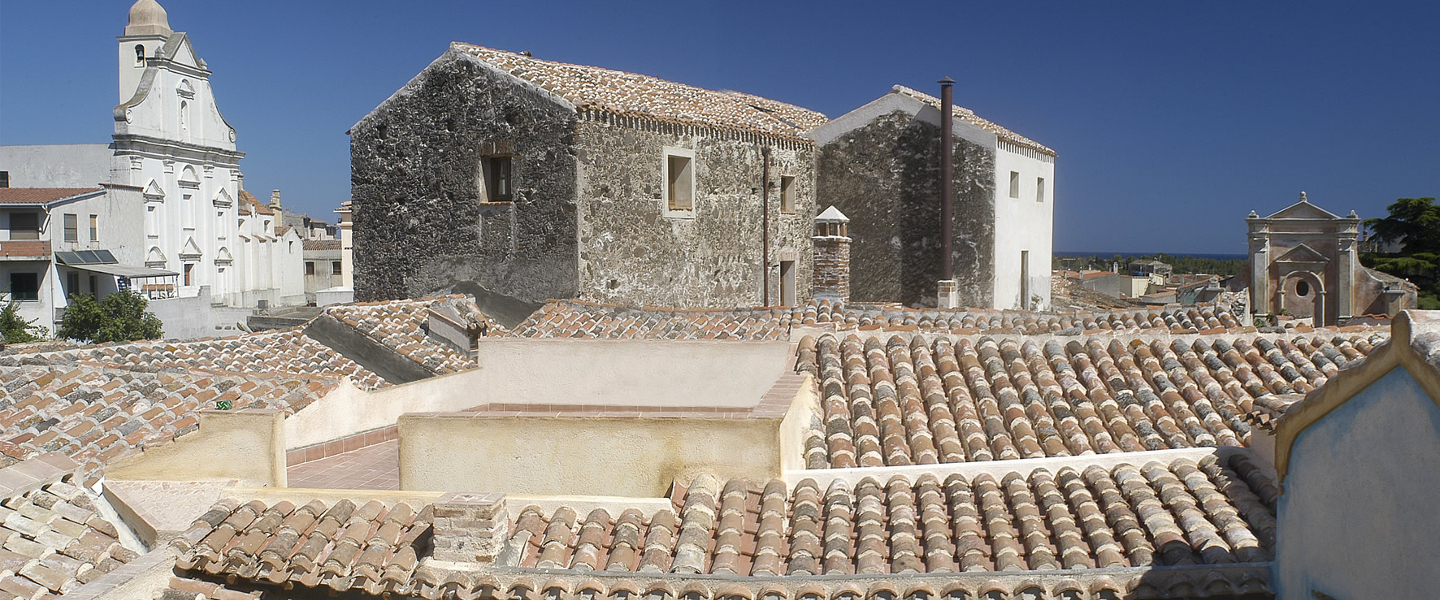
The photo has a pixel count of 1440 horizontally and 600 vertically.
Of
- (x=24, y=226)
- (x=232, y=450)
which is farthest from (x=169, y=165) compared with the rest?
(x=232, y=450)

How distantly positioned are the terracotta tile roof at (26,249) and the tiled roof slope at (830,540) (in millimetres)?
29554

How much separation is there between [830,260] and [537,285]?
4.02m

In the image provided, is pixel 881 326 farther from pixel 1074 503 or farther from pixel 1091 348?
pixel 1074 503

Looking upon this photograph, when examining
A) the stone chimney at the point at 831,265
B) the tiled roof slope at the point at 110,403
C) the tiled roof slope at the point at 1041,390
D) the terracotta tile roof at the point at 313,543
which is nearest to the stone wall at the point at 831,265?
the stone chimney at the point at 831,265

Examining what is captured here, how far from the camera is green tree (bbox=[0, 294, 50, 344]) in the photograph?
27094 millimetres

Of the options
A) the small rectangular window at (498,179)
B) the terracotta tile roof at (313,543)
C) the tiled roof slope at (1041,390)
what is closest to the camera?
the terracotta tile roof at (313,543)

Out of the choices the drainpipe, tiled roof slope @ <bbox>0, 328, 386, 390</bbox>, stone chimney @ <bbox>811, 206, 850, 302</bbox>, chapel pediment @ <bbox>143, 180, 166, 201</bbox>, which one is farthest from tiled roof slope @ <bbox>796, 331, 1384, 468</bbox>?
chapel pediment @ <bbox>143, 180, 166, 201</bbox>

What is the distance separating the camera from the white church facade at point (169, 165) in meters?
35.5

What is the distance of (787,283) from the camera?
1855 cm

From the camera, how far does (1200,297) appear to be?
2472 cm

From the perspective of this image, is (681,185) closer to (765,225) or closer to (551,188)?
(765,225)

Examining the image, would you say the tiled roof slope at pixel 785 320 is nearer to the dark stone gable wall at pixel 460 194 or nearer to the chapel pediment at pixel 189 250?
the dark stone gable wall at pixel 460 194

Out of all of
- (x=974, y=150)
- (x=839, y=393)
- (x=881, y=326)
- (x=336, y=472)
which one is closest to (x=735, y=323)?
(x=881, y=326)

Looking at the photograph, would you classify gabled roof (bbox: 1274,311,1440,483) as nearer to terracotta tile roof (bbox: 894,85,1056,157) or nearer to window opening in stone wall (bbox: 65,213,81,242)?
terracotta tile roof (bbox: 894,85,1056,157)
